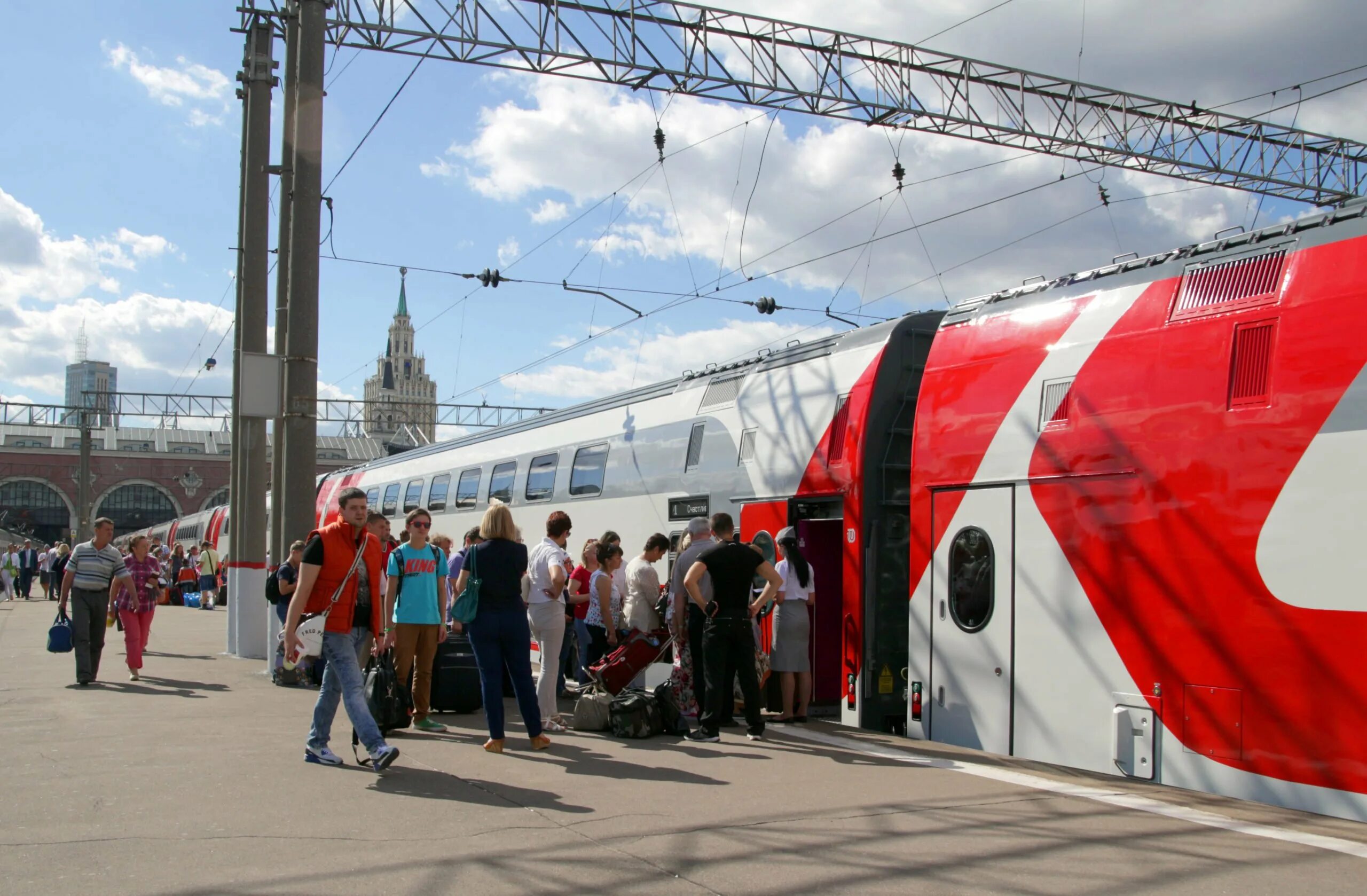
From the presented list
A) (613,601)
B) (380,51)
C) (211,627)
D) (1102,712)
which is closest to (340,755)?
(613,601)

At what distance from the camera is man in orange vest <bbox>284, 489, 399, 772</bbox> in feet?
24.8

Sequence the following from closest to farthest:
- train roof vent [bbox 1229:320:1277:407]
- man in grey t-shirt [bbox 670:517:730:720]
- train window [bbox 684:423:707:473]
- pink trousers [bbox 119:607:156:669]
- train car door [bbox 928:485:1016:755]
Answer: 1. train roof vent [bbox 1229:320:1277:407]
2. train car door [bbox 928:485:1016:755]
3. man in grey t-shirt [bbox 670:517:730:720]
4. train window [bbox 684:423:707:473]
5. pink trousers [bbox 119:607:156:669]

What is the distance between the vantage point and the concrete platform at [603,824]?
201 inches

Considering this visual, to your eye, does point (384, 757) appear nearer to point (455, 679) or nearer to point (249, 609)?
point (455, 679)

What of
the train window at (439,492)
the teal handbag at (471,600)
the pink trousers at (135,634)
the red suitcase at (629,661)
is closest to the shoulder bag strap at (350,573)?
the teal handbag at (471,600)

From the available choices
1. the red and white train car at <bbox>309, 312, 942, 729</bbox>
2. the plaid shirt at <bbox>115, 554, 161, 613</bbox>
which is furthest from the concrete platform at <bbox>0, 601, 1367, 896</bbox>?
the plaid shirt at <bbox>115, 554, 161, 613</bbox>

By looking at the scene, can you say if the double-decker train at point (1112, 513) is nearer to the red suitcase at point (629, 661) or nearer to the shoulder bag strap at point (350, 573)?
the red suitcase at point (629, 661)

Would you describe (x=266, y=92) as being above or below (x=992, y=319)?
above

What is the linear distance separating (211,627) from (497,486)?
717cm

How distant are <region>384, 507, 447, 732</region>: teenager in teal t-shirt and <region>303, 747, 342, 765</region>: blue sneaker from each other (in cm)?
159

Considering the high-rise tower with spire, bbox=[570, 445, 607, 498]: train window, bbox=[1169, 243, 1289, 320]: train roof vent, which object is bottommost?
bbox=[570, 445, 607, 498]: train window

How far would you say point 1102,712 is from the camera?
7426 mm

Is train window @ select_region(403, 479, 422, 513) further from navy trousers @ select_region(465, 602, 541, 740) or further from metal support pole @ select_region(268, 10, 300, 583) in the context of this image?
navy trousers @ select_region(465, 602, 541, 740)

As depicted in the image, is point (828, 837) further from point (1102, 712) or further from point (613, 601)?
point (613, 601)
